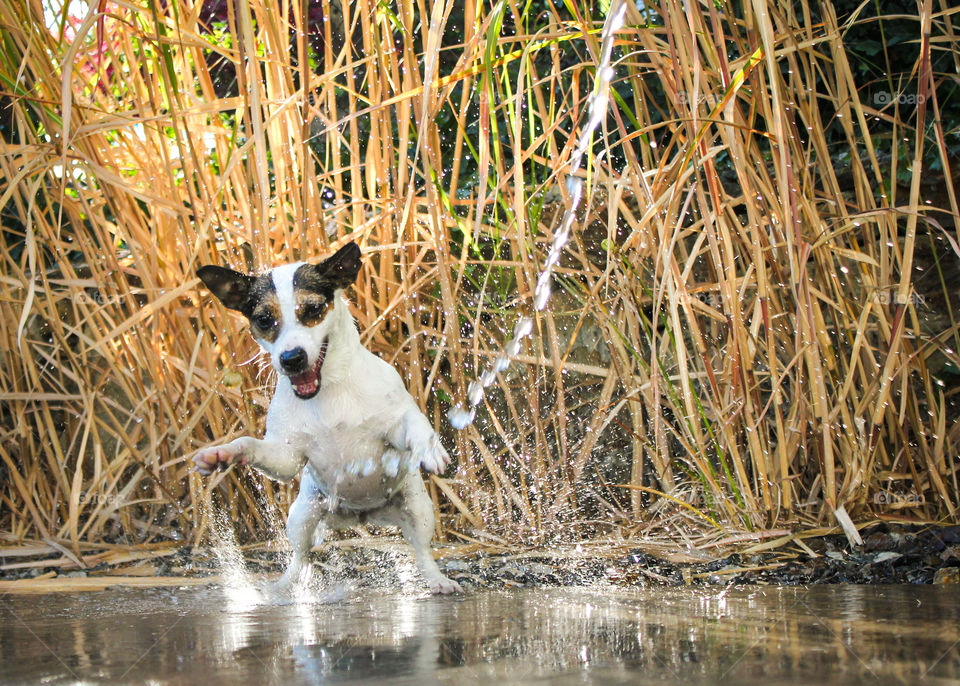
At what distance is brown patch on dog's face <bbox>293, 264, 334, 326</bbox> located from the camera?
7.55ft

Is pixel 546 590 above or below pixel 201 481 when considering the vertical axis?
below

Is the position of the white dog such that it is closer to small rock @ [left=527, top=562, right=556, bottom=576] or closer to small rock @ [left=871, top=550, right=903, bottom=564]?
small rock @ [left=527, top=562, right=556, bottom=576]

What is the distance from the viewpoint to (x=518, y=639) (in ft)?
4.98

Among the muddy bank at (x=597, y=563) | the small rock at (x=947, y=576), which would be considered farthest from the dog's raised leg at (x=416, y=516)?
the small rock at (x=947, y=576)

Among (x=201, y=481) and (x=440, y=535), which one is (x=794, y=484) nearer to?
(x=440, y=535)

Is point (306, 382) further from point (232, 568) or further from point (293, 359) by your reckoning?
point (232, 568)

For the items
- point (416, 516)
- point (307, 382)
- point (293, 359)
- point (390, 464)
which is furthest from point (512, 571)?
point (293, 359)

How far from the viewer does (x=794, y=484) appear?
287cm

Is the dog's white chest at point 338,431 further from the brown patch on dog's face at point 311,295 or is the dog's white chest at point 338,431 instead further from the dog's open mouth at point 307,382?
the brown patch on dog's face at point 311,295

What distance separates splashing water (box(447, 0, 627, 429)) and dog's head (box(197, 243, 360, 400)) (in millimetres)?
588

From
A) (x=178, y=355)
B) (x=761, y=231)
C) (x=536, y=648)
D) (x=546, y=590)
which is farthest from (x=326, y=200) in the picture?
(x=536, y=648)

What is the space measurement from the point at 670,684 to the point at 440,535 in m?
2.20

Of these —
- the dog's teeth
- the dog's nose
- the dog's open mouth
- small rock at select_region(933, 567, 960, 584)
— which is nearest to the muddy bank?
small rock at select_region(933, 567, 960, 584)

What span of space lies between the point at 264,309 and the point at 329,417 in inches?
12.6
